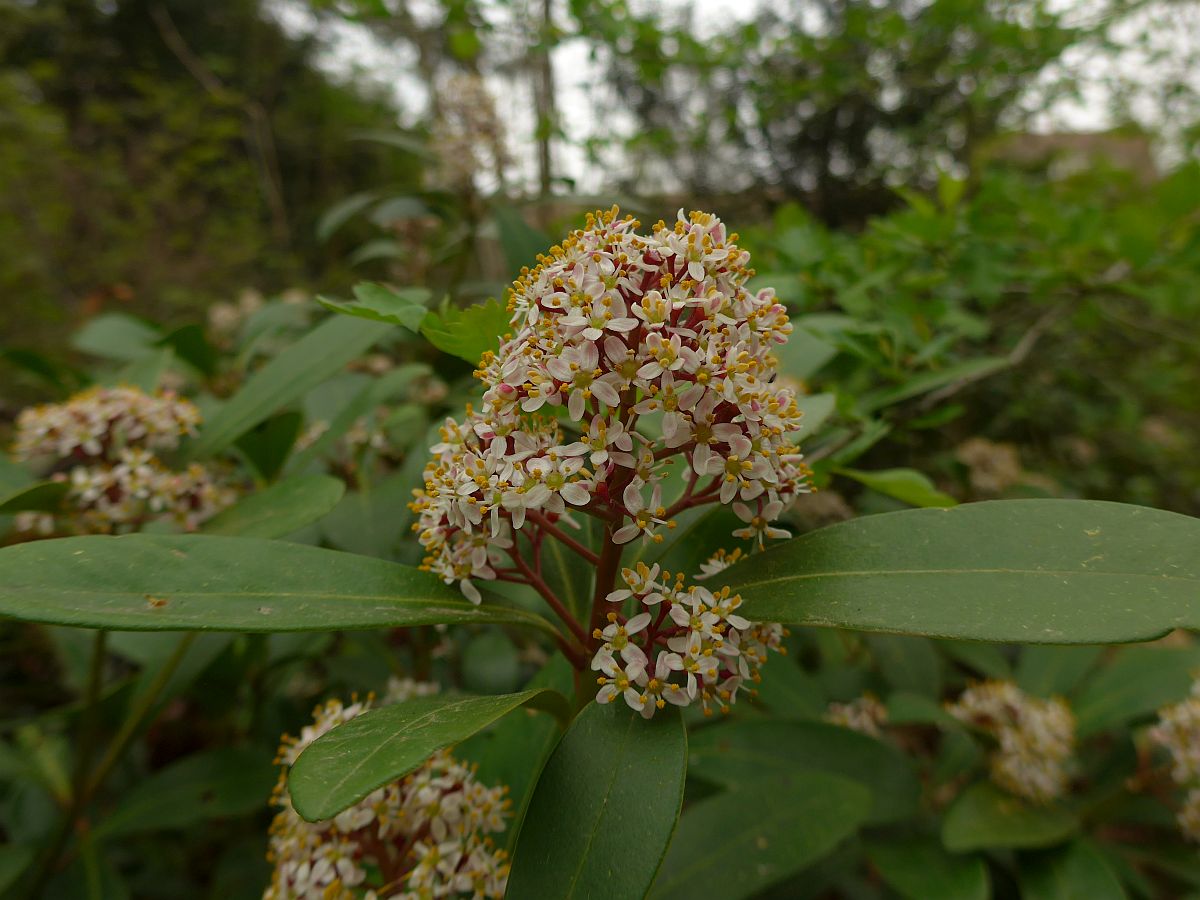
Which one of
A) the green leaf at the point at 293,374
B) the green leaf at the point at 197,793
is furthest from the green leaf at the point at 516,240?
the green leaf at the point at 197,793

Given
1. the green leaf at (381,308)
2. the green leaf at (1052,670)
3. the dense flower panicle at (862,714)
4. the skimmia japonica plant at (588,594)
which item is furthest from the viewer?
the green leaf at (1052,670)

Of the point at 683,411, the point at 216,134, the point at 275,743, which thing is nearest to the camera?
the point at 683,411

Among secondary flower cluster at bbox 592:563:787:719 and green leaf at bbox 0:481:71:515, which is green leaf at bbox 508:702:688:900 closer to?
secondary flower cluster at bbox 592:563:787:719

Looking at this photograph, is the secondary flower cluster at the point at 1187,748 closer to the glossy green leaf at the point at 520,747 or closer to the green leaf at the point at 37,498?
the glossy green leaf at the point at 520,747

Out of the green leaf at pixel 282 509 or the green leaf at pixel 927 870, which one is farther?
the green leaf at pixel 927 870

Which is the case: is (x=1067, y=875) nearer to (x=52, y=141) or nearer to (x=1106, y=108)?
(x=1106, y=108)

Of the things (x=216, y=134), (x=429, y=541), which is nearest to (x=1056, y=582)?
(x=429, y=541)

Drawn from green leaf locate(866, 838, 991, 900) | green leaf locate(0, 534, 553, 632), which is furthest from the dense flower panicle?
green leaf locate(0, 534, 553, 632)
